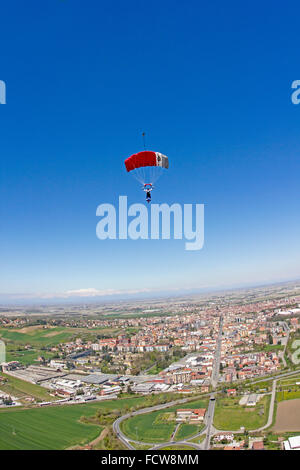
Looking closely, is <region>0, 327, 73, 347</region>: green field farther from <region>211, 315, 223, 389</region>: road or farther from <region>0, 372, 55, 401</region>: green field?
<region>211, 315, 223, 389</region>: road

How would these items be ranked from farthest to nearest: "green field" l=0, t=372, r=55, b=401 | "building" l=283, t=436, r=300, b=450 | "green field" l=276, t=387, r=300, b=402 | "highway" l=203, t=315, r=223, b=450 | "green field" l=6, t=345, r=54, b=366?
1. "green field" l=6, t=345, r=54, b=366
2. "green field" l=0, t=372, r=55, b=401
3. "green field" l=276, t=387, r=300, b=402
4. "highway" l=203, t=315, r=223, b=450
5. "building" l=283, t=436, r=300, b=450

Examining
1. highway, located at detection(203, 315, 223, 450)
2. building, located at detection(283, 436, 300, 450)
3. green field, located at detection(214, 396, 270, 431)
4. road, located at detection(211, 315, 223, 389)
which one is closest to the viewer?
building, located at detection(283, 436, 300, 450)

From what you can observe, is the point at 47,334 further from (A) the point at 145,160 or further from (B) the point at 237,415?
(A) the point at 145,160

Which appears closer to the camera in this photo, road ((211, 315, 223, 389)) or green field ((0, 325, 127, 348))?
road ((211, 315, 223, 389))

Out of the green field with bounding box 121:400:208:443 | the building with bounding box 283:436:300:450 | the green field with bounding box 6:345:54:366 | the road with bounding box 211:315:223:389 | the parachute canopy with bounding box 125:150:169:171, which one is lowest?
the green field with bounding box 6:345:54:366

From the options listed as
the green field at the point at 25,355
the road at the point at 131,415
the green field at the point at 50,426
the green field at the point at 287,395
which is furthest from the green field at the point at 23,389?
the green field at the point at 287,395

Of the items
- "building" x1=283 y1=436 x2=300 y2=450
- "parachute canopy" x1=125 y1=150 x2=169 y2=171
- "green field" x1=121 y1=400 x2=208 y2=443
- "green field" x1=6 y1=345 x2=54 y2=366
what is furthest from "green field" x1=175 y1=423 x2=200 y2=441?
"green field" x1=6 y1=345 x2=54 y2=366
